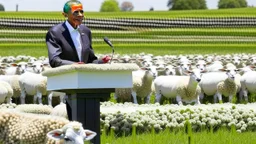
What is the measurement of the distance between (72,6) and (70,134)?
1.96 m

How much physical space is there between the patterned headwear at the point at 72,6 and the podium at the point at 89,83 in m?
0.83

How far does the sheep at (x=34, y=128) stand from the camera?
625 centimetres

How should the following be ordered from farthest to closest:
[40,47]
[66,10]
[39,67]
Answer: [40,47]
[39,67]
[66,10]

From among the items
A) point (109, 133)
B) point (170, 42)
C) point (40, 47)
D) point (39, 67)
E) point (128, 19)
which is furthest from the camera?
point (128, 19)

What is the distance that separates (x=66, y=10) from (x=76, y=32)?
266mm

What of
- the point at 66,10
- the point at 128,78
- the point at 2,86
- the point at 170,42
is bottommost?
the point at 170,42

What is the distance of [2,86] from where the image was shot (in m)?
18.5

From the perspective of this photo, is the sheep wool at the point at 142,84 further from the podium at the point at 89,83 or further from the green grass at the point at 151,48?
the green grass at the point at 151,48

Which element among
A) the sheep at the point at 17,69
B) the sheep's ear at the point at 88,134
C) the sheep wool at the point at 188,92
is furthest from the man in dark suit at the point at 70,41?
the sheep at the point at 17,69

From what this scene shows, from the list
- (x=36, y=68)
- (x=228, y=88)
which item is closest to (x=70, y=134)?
(x=228, y=88)

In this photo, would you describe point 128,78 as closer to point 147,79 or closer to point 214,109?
point 214,109

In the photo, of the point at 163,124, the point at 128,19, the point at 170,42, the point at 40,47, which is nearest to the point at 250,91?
the point at 163,124

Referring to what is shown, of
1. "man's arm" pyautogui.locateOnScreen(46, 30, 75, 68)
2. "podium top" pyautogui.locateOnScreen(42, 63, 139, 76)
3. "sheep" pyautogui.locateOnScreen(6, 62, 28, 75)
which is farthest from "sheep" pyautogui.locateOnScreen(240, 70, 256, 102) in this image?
"podium top" pyautogui.locateOnScreen(42, 63, 139, 76)

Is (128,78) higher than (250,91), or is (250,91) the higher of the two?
(128,78)
